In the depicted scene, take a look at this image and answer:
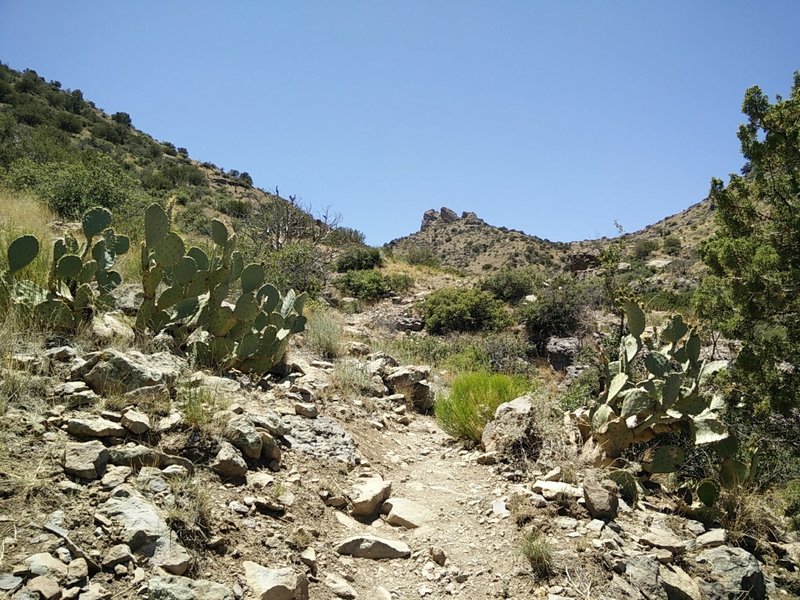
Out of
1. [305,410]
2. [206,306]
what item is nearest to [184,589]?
[305,410]

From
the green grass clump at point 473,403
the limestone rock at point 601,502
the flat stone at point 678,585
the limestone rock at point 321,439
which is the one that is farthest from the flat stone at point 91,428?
the green grass clump at point 473,403

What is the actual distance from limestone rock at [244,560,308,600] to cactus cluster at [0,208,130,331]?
8.64ft

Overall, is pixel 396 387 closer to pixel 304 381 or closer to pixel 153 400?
pixel 304 381

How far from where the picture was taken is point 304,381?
5.18m

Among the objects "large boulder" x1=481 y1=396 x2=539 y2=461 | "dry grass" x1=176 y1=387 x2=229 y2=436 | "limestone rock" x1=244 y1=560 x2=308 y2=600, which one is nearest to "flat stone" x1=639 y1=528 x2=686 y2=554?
"large boulder" x1=481 y1=396 x2=539 y2=461

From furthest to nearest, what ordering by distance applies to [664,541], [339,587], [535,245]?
[535,245]
[664,541]
[339,587]

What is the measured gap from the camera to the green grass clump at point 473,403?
16.1 feet

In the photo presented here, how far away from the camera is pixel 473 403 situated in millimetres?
5035

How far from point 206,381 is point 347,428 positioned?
1380mm

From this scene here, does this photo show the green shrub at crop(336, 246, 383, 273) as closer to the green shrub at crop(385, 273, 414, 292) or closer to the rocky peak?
the green shrub at crop(385, 273, 414, 292)

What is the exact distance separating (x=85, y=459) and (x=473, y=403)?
11.4 ft

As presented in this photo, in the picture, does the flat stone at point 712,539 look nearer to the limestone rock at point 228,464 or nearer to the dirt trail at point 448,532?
the dirt trail at point 448,532

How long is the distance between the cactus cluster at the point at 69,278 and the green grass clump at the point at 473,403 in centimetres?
338

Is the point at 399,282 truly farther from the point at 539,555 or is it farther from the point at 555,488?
the point at 539,555
